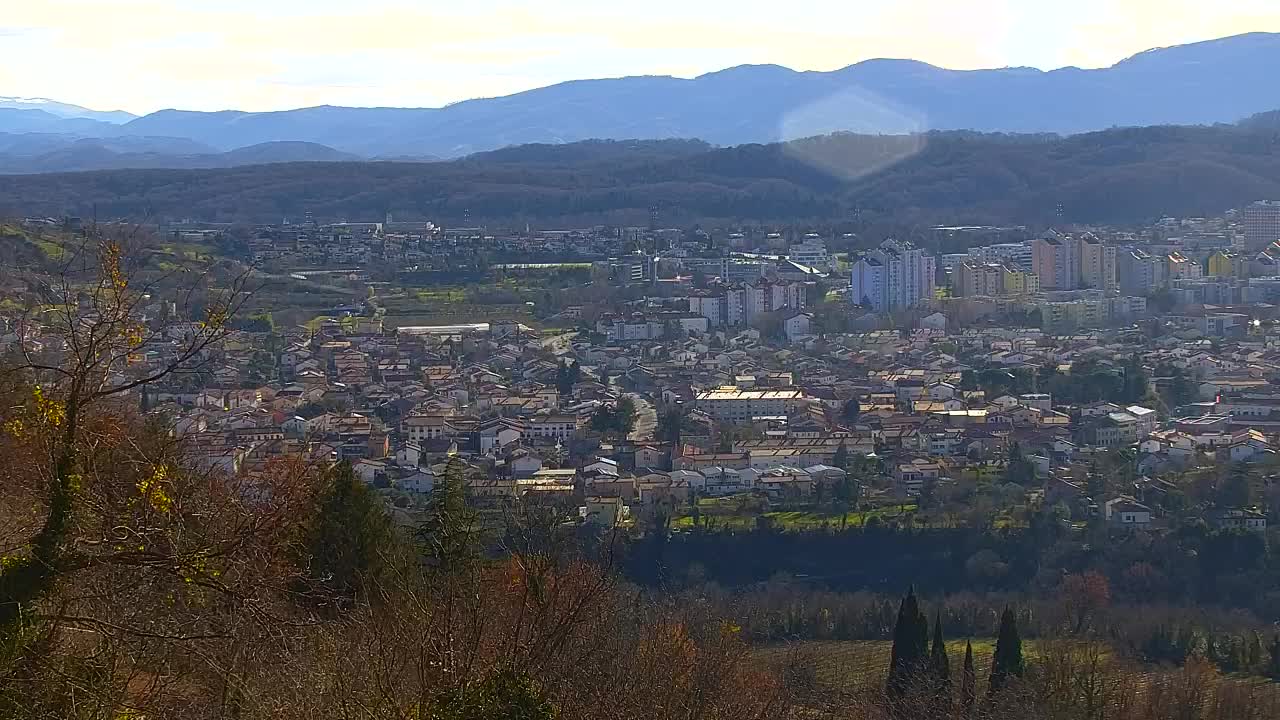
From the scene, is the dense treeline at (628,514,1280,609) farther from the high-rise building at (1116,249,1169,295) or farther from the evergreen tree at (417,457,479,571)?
the high-rise building at (1116,249,1169,295)

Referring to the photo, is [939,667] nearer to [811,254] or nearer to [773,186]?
[811,254]

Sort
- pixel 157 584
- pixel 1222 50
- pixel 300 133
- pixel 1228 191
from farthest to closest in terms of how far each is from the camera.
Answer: pixel 300 133 → pixel 1222 50 → pixel 1228 191 → pixel 157 584

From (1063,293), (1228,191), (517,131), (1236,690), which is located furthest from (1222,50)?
(1236,690)

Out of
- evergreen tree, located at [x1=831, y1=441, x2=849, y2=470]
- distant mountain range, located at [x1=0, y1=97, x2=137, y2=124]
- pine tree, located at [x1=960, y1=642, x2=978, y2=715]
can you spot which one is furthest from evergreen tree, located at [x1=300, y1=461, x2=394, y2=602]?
distant mountain range, located at [x1=0, y1=97, x2=137, y2=124]

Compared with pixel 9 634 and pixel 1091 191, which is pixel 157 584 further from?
pixel 1091 191

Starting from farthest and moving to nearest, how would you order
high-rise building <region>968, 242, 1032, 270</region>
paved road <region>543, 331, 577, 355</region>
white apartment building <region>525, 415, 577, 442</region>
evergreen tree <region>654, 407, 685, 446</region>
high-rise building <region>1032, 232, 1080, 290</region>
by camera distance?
high-rise building <region>968, 242, 1032, 270</region>
high-rise building <region>1032, 232, 1080, 290</region>
paved road <region>543, 331, 577, 355</region>
white apartment building <region>525, 415, 577, 442</region>
evergreen tree <region>654, 407, 685, 446</region>

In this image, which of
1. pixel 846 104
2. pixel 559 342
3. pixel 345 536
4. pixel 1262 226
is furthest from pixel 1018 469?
pixel 846 104
